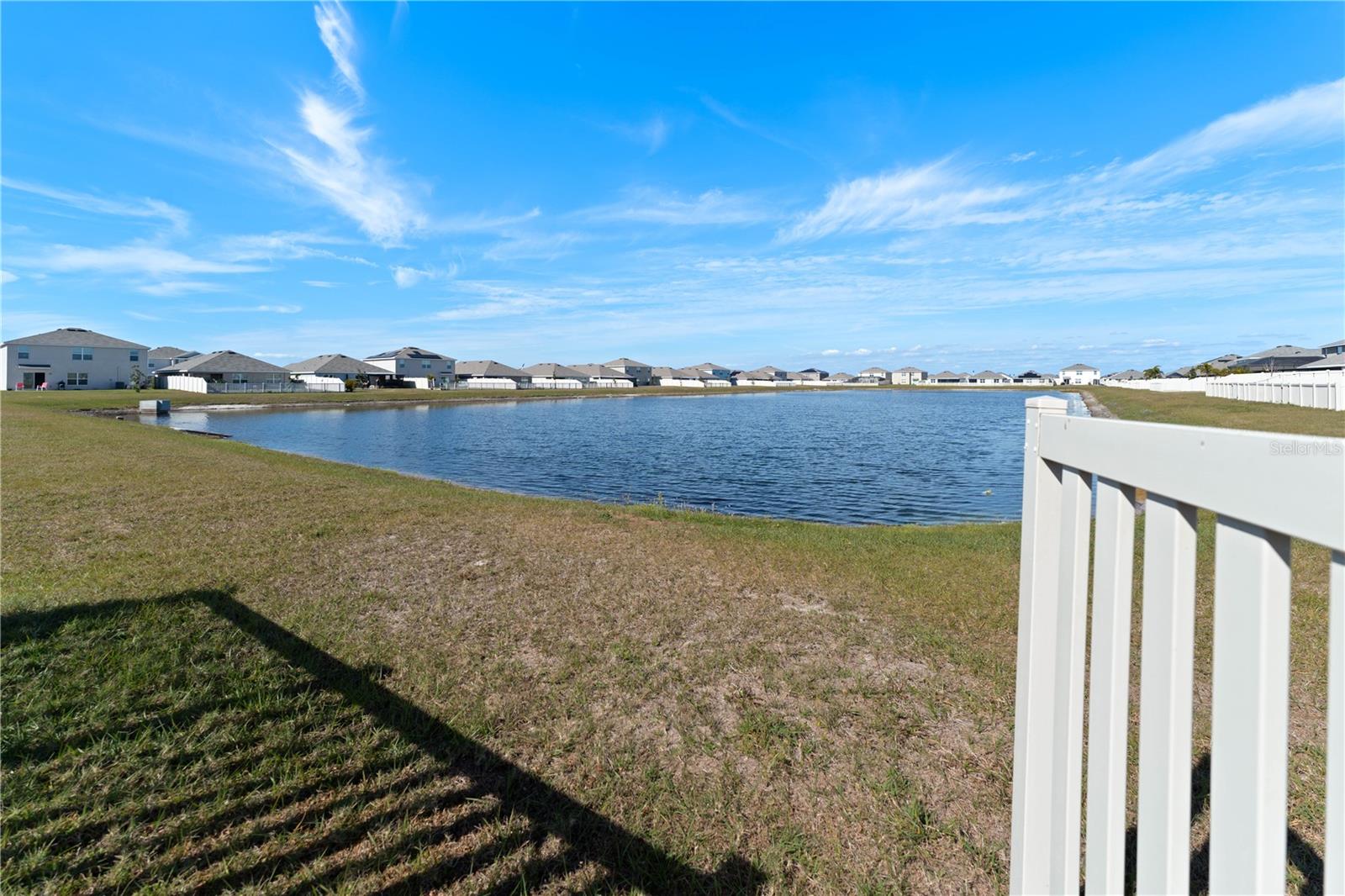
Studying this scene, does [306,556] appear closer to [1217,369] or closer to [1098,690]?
[1098,690]

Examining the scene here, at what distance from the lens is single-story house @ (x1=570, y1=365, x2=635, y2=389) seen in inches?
5417

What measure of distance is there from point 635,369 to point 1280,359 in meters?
115

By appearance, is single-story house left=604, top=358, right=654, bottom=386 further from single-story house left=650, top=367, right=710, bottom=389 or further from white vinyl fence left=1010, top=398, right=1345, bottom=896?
white vinyl fence left=1010, top=398, right=1345, bottom=896

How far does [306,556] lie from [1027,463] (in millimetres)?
7682

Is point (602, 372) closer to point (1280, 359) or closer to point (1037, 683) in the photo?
point (1280, 359)

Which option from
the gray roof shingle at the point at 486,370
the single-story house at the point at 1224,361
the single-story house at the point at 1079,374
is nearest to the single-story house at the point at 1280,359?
the single-story house at the point at 1224,361

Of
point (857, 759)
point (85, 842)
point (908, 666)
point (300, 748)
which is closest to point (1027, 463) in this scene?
point (857, 759)

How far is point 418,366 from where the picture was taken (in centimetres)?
12000

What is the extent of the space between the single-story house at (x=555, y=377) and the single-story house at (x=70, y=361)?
62.2 m

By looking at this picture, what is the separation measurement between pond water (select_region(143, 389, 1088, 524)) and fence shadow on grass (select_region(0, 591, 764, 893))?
10485 mm

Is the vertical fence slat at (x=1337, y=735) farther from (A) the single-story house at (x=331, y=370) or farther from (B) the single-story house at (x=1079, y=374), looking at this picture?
(B) the single-story house at (x=1079, y=374)

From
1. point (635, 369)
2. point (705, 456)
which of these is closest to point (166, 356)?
point (635, 369)

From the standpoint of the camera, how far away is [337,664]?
477 centimetres

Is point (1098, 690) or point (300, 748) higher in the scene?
point (1098, 690)
